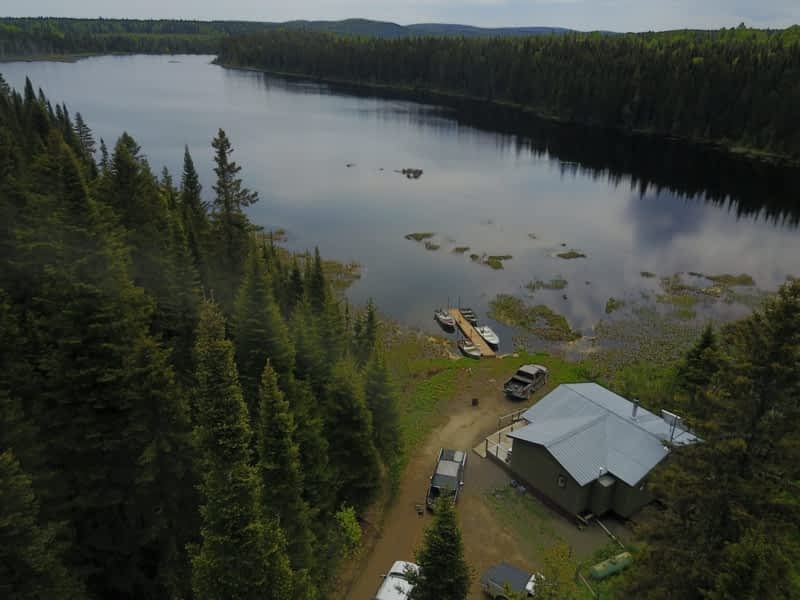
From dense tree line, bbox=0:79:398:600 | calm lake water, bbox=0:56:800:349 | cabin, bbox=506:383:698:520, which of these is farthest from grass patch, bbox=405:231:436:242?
cabin, bbox=506:383:698:520

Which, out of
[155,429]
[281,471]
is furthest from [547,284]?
[155,429]

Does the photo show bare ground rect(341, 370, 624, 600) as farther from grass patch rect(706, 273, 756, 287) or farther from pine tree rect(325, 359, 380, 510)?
grass patch rect(706, 273, 756, 287)

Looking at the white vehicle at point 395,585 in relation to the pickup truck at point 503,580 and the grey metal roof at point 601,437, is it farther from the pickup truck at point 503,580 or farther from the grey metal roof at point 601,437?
the grey metal roof at point 601,437

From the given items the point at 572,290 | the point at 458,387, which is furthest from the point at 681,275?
the point at 458,387

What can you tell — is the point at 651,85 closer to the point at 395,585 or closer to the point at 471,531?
the point at 471,531

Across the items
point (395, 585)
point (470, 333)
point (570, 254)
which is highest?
point (395, 585)

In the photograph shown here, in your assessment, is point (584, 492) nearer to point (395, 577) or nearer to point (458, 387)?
point (395, 577)
